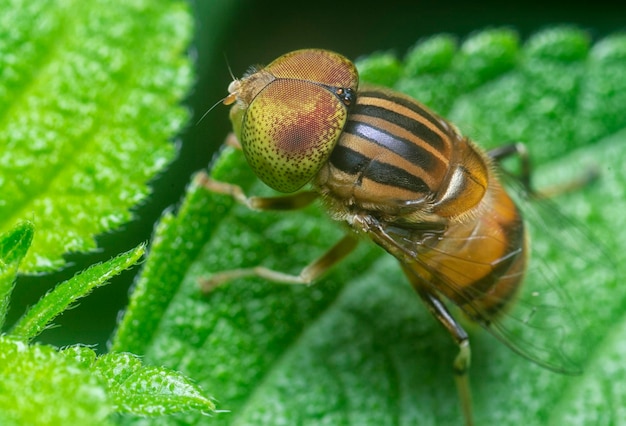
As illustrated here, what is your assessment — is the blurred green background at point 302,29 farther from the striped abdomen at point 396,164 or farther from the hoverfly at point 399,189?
the striped abdomen at point 396,164

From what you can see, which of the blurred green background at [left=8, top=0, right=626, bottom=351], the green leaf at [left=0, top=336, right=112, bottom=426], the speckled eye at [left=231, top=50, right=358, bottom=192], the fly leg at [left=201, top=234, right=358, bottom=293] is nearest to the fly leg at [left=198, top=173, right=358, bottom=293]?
the fly leg at [left=201, top=234, right=358, bottom=293]

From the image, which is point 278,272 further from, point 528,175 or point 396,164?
point 528,175

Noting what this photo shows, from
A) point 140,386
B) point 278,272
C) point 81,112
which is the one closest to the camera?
point 140,386

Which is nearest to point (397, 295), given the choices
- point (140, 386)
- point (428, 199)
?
point (428, 199)

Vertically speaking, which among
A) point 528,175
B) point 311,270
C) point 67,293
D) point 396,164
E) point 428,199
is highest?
point 67,293

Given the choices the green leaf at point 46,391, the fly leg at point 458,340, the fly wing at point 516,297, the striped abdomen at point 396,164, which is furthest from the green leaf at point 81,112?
the fly leg at point 458,340

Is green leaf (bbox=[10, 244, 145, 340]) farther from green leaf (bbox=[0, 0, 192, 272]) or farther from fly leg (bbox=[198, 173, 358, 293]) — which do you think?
fly leg (bbox=[198, 173, 358, 293])
